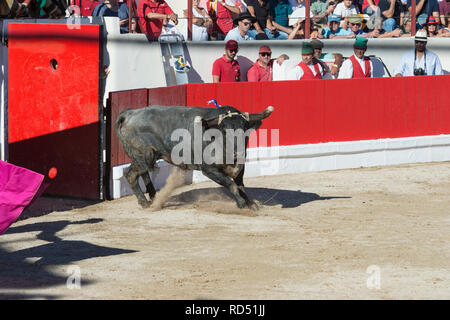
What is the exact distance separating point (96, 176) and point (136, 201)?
0.58 metres

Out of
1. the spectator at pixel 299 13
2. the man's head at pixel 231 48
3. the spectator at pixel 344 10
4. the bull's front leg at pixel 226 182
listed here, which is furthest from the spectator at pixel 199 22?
the bull's front leg at pixel 226 182

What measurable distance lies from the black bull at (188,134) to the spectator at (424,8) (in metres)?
5.97

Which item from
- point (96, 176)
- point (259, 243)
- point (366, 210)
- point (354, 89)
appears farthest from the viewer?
point (354, 89)

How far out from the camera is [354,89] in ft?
44.4

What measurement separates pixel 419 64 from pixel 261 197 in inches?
188

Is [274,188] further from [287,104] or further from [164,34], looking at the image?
[164,34]

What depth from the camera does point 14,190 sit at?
7230 mm

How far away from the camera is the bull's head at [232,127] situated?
983 centimetres

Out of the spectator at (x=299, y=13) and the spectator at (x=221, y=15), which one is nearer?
the spectator at (x=221, y=15)

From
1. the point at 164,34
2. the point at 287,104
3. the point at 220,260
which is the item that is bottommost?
the point at 220,260

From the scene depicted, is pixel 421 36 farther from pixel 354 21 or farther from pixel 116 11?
pixel 116 11

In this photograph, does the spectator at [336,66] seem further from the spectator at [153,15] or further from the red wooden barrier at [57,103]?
the red wooden barrier at [57,103]

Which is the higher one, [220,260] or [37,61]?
[37,61]
